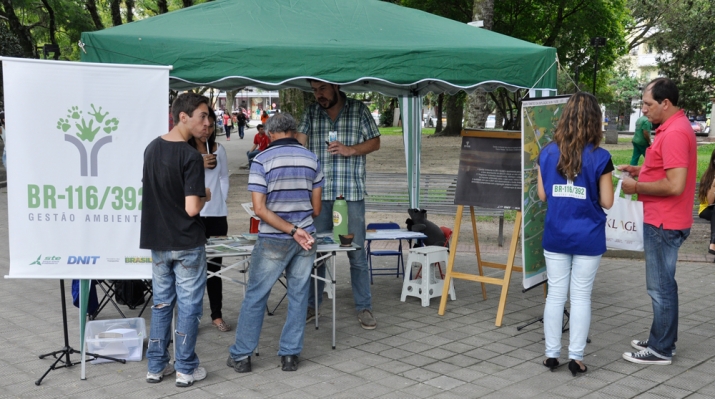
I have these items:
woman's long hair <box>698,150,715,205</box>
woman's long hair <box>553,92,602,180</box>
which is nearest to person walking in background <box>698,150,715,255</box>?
woman's long hair <box>698,150,715,205</box>

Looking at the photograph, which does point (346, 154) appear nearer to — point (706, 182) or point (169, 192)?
point (169, 192)

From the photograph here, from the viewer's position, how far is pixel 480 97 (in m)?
15.3

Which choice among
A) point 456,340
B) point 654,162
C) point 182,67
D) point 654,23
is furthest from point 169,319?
point 654,23

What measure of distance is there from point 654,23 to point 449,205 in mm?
35254

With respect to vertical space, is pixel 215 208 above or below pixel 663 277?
above

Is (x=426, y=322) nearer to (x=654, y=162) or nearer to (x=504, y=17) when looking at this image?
(x=654, y=162)

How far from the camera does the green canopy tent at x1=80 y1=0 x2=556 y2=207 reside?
4.95m

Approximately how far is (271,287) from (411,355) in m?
1.22

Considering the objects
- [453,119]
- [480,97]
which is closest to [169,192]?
[480,97]

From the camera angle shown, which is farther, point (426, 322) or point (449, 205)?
point (449, 205)

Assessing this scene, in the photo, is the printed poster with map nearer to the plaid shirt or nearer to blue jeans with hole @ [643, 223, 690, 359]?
blue jeans with hole @ [643, 223, 690, 359]

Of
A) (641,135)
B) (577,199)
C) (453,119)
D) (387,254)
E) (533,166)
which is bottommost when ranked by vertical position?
(387,254)

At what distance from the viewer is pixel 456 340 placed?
5.34 meters

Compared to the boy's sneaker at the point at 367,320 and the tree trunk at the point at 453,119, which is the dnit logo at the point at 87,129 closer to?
the boy's sneaker at the point at 367,320
